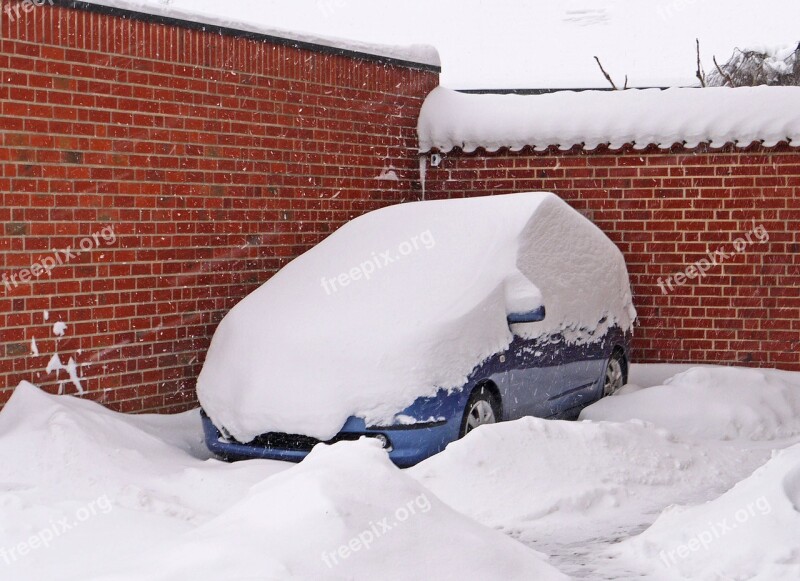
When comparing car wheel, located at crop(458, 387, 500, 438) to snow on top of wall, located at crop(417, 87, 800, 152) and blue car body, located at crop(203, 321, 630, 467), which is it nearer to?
blue car body, located at crop(203, 321, 630, 467)

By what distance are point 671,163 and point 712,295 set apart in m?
1.32

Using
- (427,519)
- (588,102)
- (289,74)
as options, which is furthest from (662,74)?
(427,519)

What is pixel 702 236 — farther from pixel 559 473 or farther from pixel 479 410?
pixel 559 473

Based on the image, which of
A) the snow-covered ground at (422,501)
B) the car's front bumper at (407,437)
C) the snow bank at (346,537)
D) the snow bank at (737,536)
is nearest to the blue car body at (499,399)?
the car's front bumper at (407,437)

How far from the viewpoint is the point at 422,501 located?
482 centimetres

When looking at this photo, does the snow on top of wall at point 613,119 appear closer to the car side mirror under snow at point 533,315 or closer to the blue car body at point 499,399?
the blue car body at point 499,399

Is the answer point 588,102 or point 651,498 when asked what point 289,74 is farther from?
point 651,498

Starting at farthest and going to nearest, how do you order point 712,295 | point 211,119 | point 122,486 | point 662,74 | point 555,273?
1. point 662,74
2. point 712,295
3. point 211,119
4. point 555,273
5. point 122,486

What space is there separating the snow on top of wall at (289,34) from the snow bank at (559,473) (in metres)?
3.94

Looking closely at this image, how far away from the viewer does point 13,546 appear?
5.42m

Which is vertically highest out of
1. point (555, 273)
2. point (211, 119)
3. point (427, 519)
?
point (211, 119)

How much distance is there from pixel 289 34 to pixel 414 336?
3.98 m

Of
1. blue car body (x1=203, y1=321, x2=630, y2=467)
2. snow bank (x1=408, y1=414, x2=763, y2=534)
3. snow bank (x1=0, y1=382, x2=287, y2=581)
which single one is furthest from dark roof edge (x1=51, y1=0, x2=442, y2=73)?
snow bank (x1=408, y1=414, x2=763, y2=534)

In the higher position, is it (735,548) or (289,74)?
(289,74)
